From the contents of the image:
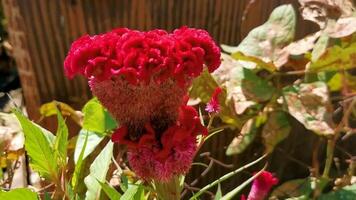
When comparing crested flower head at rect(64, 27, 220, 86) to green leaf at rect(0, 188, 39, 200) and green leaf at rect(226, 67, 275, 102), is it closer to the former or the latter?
green leaf at rect(0, 188, 39, 200)

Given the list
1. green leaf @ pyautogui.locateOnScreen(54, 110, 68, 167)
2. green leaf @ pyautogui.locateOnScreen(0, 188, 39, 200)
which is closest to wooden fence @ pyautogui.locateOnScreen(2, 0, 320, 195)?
green leaf @ pyautogui.locateOnScreen(54, 110, 68, 167)

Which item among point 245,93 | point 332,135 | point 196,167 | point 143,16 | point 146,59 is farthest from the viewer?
point 196,167

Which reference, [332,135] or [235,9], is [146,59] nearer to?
[332,135]

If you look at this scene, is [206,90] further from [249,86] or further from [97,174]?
[97,174]

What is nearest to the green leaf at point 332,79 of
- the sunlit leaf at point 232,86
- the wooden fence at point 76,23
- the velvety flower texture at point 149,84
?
the sunlit leaf at point 232,86

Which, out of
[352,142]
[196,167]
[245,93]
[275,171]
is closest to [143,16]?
[245,93]
